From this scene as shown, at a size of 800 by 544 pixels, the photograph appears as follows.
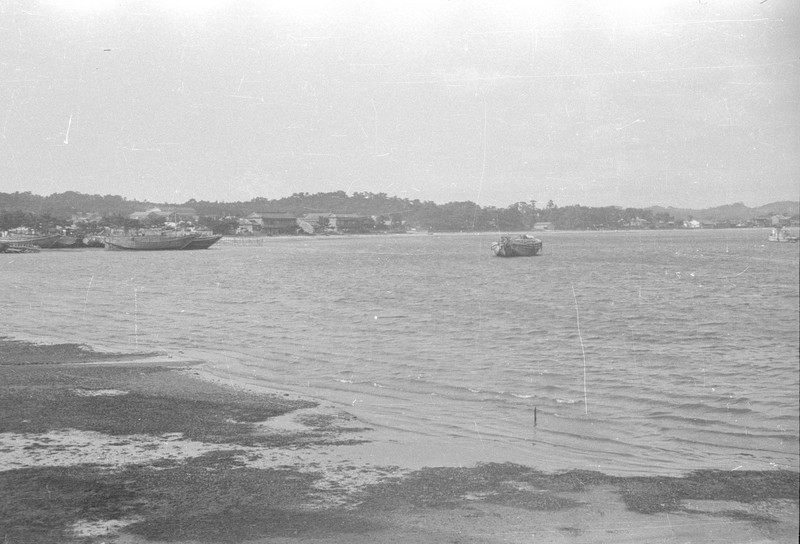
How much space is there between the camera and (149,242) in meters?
101

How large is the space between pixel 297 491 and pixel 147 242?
9936cm

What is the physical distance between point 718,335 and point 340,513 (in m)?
17.5

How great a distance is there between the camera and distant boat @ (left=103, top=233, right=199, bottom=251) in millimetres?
100312

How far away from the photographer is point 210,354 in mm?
17562

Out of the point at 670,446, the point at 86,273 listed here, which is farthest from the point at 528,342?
the point at 86,273

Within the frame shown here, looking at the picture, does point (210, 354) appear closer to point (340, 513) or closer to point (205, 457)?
point (205, 457)

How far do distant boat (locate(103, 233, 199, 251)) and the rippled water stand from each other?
58.6 meters

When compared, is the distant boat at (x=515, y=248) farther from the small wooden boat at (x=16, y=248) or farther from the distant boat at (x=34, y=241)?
the distant boat at (x=34, y=241)

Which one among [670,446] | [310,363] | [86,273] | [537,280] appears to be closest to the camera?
[670,446]

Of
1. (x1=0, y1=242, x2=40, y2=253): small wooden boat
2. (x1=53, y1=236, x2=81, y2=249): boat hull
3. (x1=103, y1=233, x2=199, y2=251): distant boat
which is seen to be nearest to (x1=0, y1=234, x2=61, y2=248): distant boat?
(x1=0, y1=242, x2=40, y2=253): small wooden boat

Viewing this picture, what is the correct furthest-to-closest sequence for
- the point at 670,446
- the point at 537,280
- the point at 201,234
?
1. the point at 201,234
2. the point at 537,280
3. the point at 670,446

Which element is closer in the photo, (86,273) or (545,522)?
(545,522)

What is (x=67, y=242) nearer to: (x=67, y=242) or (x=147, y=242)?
(x=67, y=242)

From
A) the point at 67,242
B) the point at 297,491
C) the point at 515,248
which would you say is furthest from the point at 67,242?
the point at 297,491
